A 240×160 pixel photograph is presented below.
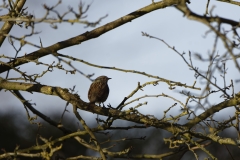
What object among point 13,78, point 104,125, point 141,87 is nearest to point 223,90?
point 141,87

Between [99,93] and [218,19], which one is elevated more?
[99,93]

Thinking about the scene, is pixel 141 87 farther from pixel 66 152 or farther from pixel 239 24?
pixel 66 152

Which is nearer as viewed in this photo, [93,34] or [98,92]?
[93,34]

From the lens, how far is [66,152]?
608 inches

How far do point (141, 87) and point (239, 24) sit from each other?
1.46m

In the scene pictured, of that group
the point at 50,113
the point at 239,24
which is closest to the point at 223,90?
the point at 239,24

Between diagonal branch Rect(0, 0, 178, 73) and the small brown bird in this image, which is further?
the small brown bird

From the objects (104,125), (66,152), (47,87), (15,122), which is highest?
(15,122)

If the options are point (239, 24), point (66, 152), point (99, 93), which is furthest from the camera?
point (66, 152)

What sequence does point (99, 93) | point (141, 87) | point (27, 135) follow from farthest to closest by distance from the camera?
point (27, 135), point (99, 93), point (141, 87)

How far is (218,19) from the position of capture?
113 inches

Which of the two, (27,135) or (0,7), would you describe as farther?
(27,135)

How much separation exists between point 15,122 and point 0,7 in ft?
43.5

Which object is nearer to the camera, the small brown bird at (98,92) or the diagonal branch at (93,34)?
the diagonal branch at (93,34)
